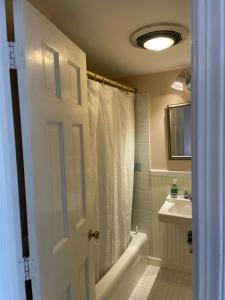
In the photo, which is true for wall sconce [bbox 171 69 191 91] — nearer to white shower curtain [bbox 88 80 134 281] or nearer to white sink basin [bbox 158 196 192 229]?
white shower curtain [bbox 88 80 134 281]

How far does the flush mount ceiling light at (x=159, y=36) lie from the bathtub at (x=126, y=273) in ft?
5.99

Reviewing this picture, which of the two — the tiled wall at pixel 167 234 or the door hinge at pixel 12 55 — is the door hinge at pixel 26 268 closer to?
the door hinge at pixel 12 55

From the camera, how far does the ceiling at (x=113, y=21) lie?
1194 millimetres

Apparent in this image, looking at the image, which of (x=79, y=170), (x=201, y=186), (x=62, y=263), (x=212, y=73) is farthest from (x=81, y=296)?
(x=212, y=73)

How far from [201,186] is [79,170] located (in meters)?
0.91

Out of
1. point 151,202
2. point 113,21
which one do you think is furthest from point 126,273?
point 113,21

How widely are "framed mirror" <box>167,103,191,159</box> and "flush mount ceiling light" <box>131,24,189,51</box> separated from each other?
0.88 m

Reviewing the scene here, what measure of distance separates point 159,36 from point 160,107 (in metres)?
1.07

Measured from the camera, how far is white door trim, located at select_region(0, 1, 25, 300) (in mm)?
784

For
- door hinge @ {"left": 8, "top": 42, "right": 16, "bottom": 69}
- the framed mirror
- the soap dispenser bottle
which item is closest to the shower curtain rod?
the framed mirror

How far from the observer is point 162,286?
2.31 m

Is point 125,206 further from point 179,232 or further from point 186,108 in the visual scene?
point 186,108

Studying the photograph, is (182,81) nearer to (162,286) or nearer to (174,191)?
(174,191)

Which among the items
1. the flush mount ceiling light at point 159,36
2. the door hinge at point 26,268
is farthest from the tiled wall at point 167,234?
the door hinge at point 26,268
